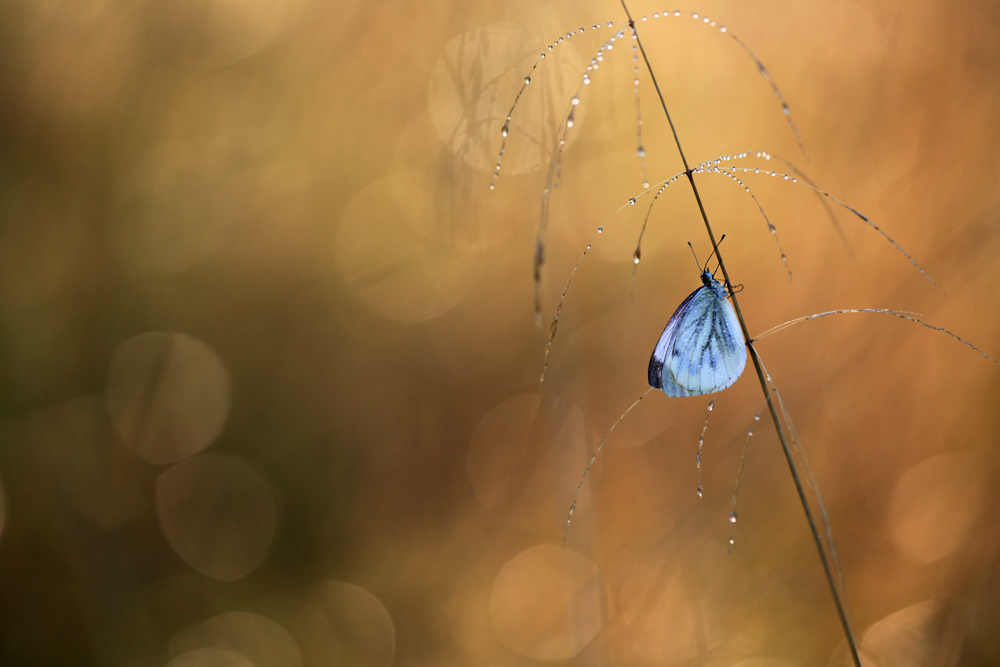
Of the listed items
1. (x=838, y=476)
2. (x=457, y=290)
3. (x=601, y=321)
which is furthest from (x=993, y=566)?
(x=457, y=290)

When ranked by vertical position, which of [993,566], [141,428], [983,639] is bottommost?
[141,428]

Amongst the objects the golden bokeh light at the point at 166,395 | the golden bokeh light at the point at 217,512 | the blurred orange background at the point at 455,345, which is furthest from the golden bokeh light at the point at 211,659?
the golden bokeh light at the point at 166,395

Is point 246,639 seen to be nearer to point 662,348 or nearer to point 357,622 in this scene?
point 357,622

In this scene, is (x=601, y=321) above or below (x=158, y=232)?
above

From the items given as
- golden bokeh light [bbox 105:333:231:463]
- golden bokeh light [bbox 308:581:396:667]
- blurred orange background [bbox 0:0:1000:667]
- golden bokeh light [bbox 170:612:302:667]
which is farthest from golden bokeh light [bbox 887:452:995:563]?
golden bokeh light [bbox 105:333:231:463]

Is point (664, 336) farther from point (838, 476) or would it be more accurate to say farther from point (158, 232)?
point (158, 232)

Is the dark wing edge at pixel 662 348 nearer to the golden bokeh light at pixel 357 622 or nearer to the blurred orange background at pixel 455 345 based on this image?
the blurred orange background at pixel 455 345

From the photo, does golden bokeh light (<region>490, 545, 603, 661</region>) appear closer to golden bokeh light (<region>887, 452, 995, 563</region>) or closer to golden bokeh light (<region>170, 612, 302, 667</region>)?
golden bokeh light (<region>170, 612, 302, 667</region>)

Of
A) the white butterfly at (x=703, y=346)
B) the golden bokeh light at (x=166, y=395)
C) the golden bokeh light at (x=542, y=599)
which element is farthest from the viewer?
the golden bokeh light at (x=166, y=395)
